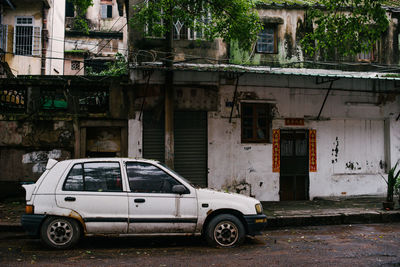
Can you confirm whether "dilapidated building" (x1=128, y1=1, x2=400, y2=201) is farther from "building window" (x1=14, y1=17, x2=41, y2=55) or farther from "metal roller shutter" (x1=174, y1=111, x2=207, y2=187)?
"building window" (x1=14, y1=17, x2=41, y2=55)

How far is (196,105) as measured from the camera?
1211 centimetres

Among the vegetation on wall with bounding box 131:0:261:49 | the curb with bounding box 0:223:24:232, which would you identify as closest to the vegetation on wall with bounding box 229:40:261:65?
the vegetation on wall with bounding box 131:0:261:49

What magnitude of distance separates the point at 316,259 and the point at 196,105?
23.2ft

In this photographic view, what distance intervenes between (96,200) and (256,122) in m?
7.50

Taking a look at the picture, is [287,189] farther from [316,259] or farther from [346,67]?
[316,259]

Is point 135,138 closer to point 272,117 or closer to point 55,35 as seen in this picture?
point 272,117

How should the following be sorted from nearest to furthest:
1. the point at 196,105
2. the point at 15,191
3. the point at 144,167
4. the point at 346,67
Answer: the point at 144,167 < the point at 15,191 < the point at 196,105 < the point at 346,67

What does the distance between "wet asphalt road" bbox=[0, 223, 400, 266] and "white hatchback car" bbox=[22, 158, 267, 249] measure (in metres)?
0.34

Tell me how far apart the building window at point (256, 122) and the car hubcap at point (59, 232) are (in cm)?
740

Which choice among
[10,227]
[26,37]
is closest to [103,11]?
[26,37]

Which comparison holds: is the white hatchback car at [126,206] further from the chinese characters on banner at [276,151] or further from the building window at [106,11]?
the building window at [106,11]

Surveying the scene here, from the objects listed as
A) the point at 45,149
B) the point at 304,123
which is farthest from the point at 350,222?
the point at 45,149

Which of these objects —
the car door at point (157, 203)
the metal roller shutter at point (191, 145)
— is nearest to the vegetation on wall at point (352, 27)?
the metal roller shutter at point (191, 145)

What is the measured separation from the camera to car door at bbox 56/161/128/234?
6.29 m
